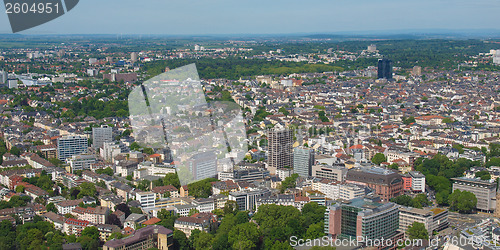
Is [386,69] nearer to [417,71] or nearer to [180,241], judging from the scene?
[417,71]

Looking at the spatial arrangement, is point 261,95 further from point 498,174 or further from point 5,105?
point 498,174

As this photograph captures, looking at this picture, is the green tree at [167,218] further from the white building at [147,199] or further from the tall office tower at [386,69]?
the tall office tower at [386,69]

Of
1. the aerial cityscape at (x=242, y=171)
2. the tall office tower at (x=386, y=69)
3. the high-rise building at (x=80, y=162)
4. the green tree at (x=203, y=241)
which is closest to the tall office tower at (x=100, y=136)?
the aerial cityscape at (x=242, y=171)

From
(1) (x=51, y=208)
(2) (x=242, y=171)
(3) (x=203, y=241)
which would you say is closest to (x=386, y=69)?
(2) (x=242, y=171)

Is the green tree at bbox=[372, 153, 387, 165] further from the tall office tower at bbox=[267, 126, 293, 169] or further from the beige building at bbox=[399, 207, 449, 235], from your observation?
the beige building at bbox=[399, 207, 449, 235]

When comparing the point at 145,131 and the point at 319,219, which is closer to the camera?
the point at 319,219

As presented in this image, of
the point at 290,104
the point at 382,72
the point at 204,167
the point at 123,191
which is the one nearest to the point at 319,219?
the point at 204,167

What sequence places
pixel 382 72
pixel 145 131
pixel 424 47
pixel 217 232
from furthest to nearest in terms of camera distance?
1. pixel 424 47
2. pixel 382 72
3. pixel 145 131
4. pixel 217 232
